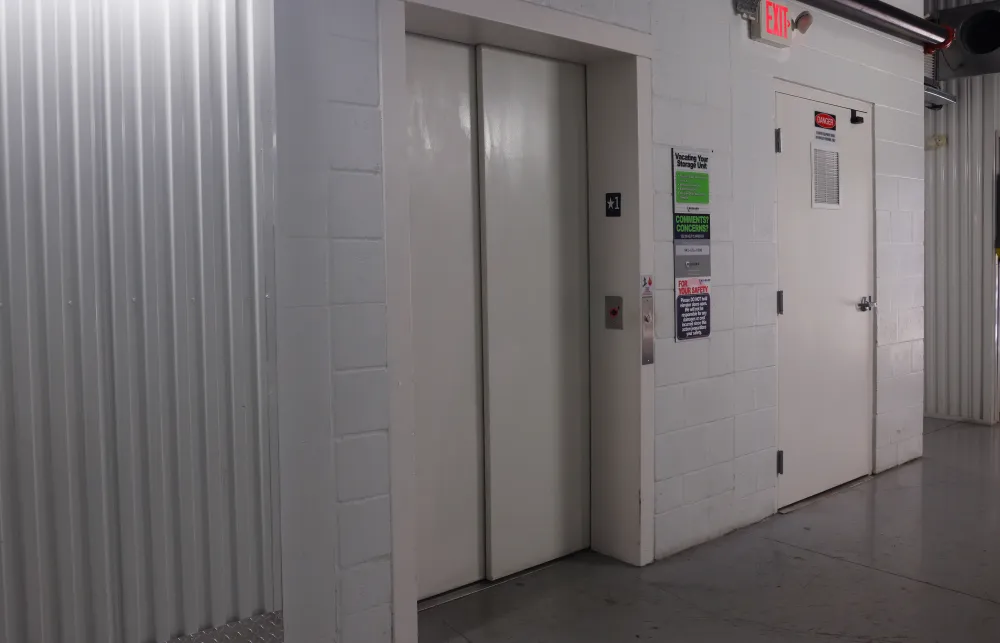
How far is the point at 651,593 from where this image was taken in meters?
3.27

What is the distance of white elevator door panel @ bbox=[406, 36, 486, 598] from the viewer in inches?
122

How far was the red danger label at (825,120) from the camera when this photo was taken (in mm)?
4455

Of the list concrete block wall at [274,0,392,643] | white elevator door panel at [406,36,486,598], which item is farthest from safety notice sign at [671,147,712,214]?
concrete block wall at [274,0,392,643]

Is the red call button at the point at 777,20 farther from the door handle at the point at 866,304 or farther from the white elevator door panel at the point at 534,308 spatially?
the door handle at the point at 866,304

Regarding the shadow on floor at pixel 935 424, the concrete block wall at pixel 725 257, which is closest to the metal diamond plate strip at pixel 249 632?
the concrete block wall at pixel 725 257

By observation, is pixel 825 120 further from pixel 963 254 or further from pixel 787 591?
pixel 963 254

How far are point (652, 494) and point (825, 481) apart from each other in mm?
1594

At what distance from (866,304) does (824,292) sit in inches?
19.4

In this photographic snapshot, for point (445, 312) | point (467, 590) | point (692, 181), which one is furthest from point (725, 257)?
point (467, 590)

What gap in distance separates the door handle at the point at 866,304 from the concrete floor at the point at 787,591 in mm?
1207

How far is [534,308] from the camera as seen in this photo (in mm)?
3479

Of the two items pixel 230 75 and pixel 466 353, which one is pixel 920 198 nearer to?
pixel 466 353

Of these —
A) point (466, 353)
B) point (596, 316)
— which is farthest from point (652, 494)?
point (466, 353)

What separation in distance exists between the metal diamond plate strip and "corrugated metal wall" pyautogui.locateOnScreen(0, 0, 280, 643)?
0.11ft
